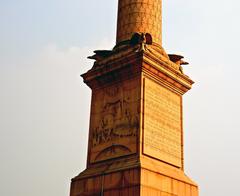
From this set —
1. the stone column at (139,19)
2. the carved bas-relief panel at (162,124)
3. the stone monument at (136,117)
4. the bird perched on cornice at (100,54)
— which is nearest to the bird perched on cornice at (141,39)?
the stone monument at (136,117)

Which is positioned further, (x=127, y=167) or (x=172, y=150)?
(x=172, y=150)

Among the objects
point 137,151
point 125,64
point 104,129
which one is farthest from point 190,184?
Result: point 125,64

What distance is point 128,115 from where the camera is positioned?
1295cm

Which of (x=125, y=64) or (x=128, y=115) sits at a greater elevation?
(x=125, y=64)

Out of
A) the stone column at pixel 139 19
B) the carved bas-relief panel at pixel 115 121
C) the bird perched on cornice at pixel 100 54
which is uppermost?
the stone column at pixel 139 19

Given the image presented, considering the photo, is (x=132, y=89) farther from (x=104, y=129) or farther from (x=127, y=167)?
(x=127, y=167)

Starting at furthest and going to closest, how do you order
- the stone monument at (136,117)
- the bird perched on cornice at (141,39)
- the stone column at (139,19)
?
the stone column at (139,19) < the bird perched on cornice at (141,39) < the stone monument at (136,117)

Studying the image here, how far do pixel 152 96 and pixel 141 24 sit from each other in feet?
9.42

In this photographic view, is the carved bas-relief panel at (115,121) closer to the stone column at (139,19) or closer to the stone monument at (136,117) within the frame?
the stone monument at (136,117)

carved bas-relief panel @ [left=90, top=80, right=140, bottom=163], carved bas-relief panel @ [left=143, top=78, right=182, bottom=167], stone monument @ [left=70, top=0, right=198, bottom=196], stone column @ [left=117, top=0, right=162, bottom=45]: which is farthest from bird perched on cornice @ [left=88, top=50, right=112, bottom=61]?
carved bas-relief panel @ [left=143, top=78, right=182, bottom=167]

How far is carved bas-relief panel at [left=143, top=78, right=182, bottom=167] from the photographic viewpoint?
12.7 metres

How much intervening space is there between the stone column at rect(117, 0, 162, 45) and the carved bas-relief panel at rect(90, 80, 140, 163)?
2.18 meters

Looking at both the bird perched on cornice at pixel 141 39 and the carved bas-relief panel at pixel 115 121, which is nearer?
the carved bas-relief panel at pixel 115 121

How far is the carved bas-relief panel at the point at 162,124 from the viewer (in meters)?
12.7
